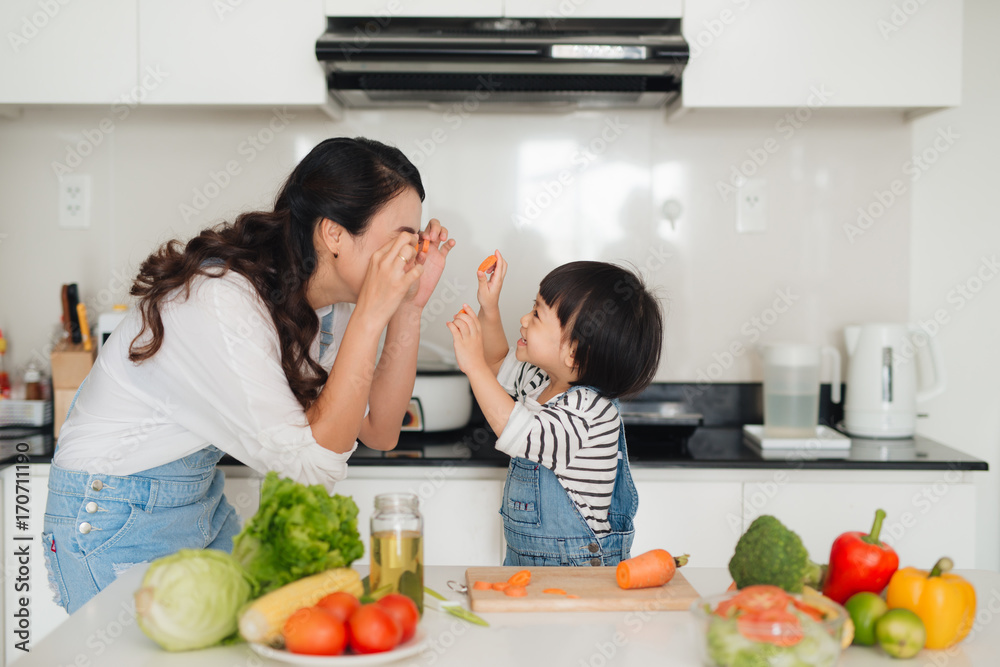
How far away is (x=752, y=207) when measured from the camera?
2.42 metres

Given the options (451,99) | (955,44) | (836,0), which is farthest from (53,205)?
(955,44)

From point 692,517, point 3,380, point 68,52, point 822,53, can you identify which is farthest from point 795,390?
point 3,380

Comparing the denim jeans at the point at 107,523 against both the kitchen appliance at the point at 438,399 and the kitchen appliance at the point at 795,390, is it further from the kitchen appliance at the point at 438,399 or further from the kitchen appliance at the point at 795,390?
the kitchen appliance at the point at 795,390

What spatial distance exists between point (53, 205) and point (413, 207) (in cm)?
154

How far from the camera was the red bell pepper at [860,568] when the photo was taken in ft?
3.08

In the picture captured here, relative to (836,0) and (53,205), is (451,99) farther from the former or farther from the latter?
(53,205)

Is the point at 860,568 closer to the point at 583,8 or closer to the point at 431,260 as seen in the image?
the point at 431,260

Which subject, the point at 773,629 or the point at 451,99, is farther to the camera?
the point at 451,99

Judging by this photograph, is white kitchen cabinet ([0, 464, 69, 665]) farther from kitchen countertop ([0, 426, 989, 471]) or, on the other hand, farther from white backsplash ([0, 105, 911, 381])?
white backsplash ([0, 105, 911, 381])

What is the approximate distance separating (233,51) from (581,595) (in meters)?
1.67

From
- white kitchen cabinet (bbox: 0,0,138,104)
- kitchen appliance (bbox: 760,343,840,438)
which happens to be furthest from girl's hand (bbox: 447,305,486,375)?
white kitchen cabinet (bbox: 0,0,138,104)

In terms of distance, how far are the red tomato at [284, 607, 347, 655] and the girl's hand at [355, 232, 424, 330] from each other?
22.0 inches

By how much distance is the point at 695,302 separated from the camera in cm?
244

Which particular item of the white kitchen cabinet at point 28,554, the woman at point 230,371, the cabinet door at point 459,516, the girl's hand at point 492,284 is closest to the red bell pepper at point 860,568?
the woman at point 230,371
